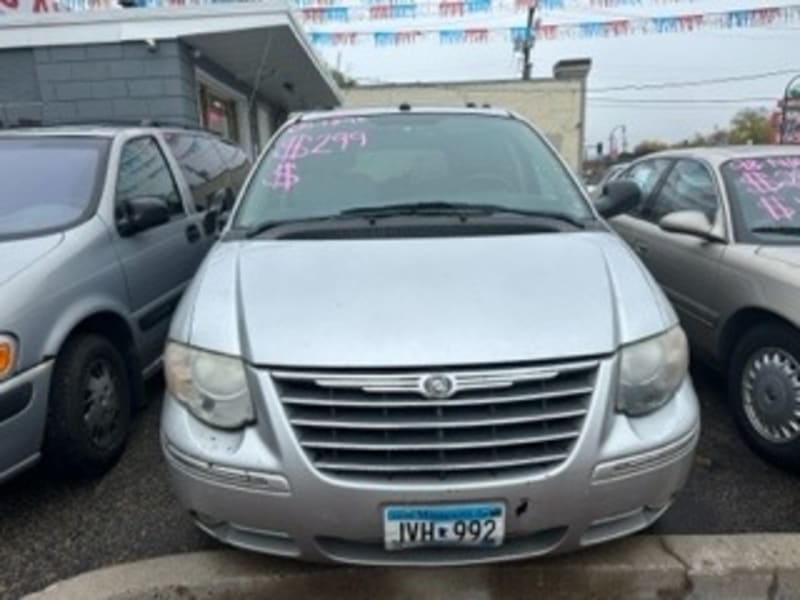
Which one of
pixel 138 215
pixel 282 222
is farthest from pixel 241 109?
pixel 282 222

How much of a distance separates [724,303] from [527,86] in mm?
21563

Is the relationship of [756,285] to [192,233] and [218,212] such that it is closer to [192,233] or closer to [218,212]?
[218,212]

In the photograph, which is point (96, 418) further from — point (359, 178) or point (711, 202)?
point (711, 202)

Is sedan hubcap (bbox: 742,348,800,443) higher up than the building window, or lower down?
A: lower down

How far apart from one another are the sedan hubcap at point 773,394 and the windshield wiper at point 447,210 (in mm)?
1181

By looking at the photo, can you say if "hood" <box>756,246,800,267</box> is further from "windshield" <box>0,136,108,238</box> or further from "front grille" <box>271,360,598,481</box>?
"windshield" <box>0,136,108,238</box>

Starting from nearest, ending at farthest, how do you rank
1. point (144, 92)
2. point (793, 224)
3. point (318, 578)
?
point (318, 578) → point (793, 224) → point (144, 92)

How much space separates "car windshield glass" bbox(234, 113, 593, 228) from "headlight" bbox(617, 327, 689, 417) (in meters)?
0.91

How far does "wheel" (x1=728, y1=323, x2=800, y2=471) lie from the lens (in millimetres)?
3051

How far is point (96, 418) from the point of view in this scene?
308 cm

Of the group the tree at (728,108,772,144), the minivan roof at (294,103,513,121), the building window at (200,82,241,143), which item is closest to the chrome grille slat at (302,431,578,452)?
the minivan roof at (294,103,513,121)

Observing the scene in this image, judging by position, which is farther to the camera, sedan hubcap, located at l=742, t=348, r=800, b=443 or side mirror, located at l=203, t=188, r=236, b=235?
side mirror, located at l=203, t=188, r=236, b=235

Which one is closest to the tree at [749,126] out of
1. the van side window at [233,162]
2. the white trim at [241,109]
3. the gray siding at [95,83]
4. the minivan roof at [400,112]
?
the white trim at [241,109]

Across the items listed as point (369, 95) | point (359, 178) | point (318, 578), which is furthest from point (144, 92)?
point (369, 95)
